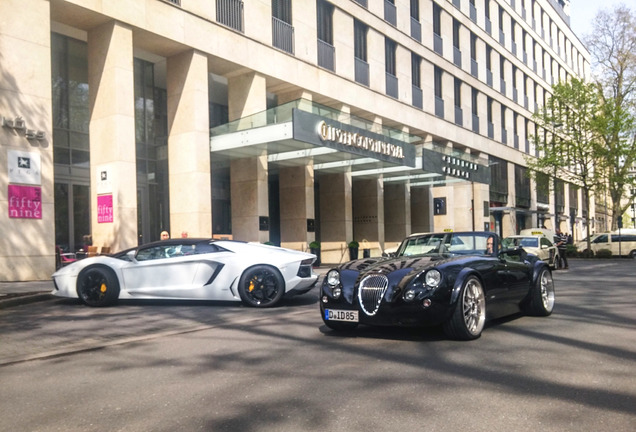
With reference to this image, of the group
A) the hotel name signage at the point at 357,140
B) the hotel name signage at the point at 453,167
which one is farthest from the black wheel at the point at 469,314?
the hotel name signage at the point at 453,167

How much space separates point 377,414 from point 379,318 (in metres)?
2.34

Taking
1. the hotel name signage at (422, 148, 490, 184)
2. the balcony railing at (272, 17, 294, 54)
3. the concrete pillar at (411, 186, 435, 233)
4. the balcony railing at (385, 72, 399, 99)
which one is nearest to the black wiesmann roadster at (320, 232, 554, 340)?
the balcony railing at (272, 17, 294, 54)

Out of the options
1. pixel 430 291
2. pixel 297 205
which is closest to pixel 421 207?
pixel 297 205

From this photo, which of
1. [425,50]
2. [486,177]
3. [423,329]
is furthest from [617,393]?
[425,50]

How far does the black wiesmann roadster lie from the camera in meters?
5.90

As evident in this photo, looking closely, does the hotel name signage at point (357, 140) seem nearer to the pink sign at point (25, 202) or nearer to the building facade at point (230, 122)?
the building facade at point (230, 122)

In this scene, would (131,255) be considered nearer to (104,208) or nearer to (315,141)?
(104,208)

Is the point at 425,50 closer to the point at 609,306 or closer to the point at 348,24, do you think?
the point at 348,24

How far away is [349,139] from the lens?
1991 cm

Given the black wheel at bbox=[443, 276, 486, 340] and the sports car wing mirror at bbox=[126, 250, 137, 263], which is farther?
the sports car wing mirror at bbox=[126, 250, 137, 263]

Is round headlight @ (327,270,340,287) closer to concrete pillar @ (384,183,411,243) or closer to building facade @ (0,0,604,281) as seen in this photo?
building facade @ (0,0,604,281)

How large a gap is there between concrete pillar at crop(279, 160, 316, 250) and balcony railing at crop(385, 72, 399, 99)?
7.81 metres

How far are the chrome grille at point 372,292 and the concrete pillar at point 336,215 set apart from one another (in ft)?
69.2

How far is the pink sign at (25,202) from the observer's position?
1438 cm
